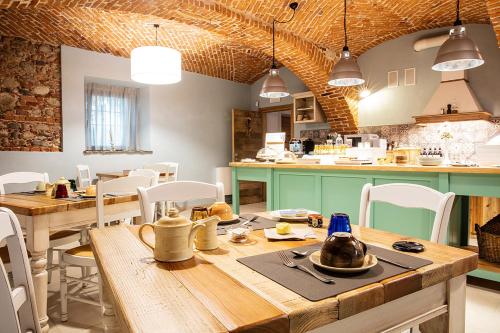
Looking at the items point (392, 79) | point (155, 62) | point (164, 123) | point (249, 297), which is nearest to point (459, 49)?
point (155, 62)

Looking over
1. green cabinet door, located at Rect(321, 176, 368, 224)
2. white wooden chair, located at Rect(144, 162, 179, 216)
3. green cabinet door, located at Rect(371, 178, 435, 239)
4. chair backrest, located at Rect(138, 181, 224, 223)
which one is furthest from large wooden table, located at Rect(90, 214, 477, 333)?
white wooden chair, located at Rect(144, 162, 179, 216)

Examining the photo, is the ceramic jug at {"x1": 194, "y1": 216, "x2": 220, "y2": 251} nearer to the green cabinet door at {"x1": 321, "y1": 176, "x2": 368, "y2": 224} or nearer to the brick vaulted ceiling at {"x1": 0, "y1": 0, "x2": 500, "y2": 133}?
the green cabinet door at {"x1": 321, "y1": 176, "x2": 368, "y2": 224}

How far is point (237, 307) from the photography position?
29.0 inches

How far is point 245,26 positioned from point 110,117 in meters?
3.10

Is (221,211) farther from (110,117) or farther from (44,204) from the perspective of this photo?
(110,117)

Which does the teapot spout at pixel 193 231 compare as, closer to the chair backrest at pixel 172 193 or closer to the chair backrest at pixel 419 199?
the chair backrest at pixel 172 193

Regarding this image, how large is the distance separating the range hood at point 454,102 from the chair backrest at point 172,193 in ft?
14.4

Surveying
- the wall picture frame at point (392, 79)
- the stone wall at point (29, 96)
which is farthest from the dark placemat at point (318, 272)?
the stone wall at point (29, 96)

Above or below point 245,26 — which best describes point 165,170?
below

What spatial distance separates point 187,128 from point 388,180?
16.0 ft

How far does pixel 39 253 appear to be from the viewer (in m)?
2.04

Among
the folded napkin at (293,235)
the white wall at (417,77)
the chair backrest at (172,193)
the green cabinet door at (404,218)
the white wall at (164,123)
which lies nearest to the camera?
the folded napkin at (293,235)

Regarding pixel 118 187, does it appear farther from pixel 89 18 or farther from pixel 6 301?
pixel 89 18

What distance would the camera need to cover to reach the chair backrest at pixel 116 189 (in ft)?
7.06
